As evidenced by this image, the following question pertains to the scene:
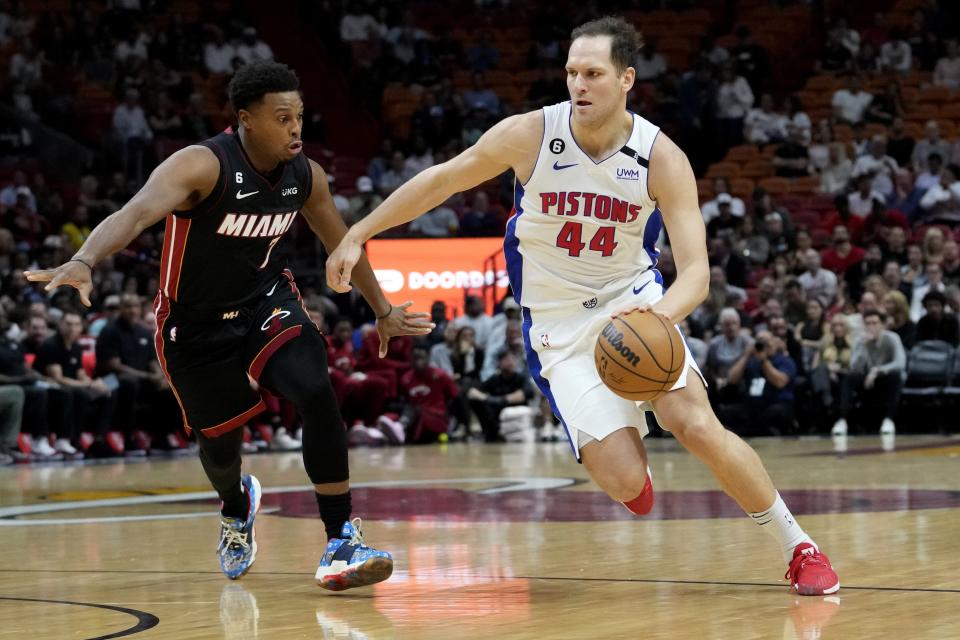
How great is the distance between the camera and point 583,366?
580 centimetres

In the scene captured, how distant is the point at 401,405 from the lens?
17156 mm

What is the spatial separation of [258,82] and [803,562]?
2.75 m

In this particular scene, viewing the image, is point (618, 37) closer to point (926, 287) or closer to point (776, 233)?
point (926, 287)

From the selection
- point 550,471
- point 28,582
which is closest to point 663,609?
point 28,582

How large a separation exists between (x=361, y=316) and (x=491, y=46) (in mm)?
6746

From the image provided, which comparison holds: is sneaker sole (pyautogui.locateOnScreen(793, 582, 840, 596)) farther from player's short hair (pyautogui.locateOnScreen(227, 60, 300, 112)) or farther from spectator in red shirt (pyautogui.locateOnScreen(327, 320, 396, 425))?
spectator in red shirt (pyautogui.locateOnScreen(327, 320, 396, 425))

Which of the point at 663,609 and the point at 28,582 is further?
the point at 28,582

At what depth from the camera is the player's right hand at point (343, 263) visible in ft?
17.6

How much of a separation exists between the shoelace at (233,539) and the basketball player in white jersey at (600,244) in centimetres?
128

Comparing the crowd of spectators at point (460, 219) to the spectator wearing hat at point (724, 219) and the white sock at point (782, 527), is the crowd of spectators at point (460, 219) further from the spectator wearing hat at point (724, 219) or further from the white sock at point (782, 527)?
the white sock at point (782, 527)

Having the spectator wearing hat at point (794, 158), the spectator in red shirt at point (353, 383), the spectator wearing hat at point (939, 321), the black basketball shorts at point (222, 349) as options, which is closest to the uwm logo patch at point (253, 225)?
the black basketball shorts at point (222, 349)

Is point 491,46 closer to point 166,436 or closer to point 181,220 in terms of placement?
point 166,436

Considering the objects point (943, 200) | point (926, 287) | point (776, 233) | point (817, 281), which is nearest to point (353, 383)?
point (817, 281)

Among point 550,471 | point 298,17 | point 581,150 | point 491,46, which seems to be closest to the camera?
point 581,150
